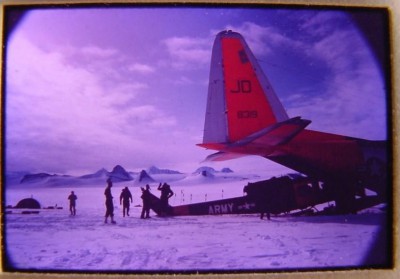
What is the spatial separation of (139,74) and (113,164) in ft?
1.29

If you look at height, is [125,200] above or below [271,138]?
below

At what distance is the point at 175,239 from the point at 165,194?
0.19 m

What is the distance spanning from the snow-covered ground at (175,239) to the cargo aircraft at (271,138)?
12 centimetres

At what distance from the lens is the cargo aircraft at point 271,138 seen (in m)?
1.46

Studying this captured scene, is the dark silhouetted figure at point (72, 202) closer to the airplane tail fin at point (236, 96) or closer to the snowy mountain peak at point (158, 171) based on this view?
the snowy mountain peak at point (158, 171)

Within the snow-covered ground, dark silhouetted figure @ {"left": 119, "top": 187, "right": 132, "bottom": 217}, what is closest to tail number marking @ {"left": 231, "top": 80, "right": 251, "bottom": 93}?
the snow-covered ground

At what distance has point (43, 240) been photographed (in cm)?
145

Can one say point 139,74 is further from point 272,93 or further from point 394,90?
point 394,90

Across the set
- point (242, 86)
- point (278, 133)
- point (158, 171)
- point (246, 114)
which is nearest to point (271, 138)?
point (278, 133)

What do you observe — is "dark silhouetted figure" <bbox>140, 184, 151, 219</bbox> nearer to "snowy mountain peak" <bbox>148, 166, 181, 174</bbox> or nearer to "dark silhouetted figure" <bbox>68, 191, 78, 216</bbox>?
"snowy mountain peak" <bbox>148, 166, 181, 174</bbox>

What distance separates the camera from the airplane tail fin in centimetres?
146

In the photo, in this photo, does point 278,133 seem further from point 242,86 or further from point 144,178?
point 144,178

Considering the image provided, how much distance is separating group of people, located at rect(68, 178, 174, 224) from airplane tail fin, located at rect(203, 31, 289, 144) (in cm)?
28

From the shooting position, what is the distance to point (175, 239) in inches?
56.6
